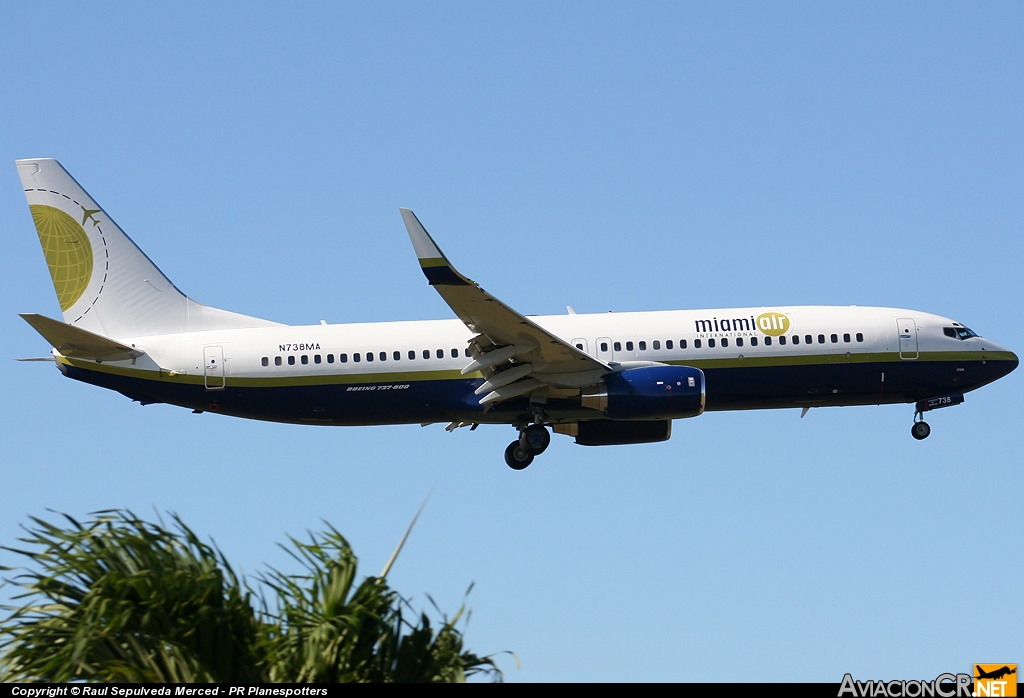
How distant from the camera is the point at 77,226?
38.7 metres

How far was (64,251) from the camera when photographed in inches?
1515

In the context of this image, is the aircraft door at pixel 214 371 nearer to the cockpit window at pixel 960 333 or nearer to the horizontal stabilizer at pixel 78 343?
the horizontal stabilizer at pixel 78 343

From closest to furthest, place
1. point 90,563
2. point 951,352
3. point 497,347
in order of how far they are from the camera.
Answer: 1. point 90,563
2. point 497,347
3. point 951,352

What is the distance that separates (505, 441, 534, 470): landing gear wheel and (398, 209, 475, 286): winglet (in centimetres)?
677

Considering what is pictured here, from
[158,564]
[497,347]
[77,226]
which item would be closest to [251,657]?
[158,564]

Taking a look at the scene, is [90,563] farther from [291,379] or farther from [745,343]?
[745,343]

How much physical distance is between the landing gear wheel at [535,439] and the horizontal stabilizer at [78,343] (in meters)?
11.4

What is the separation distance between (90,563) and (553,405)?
73.6ft

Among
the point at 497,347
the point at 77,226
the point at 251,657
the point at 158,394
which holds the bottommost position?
the point at 251,657

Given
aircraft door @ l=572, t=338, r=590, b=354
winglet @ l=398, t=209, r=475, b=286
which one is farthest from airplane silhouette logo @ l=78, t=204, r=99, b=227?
aircraft door @ l=572, t=338, r=590, b=354

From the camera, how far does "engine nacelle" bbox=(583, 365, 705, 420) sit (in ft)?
113

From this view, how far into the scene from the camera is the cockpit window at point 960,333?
125 ft

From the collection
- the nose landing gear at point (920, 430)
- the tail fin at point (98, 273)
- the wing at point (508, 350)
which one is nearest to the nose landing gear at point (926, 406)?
the nose landing gear at point (920, 430)

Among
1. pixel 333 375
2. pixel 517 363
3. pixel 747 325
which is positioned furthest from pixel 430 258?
pixel 747 325
